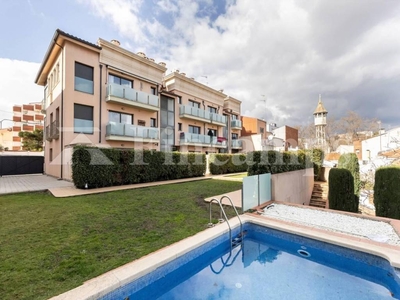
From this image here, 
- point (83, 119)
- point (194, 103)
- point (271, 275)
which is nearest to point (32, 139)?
point (83, 119)

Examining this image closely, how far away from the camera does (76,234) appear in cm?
466

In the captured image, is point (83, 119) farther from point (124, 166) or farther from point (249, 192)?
point (249, 192)

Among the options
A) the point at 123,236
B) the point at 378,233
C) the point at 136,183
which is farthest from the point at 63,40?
the point at 378,233

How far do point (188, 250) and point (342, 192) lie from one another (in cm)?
933

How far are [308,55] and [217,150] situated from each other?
646 inches

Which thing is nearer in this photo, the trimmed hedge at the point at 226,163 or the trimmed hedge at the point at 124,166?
the trimmed hedge at the point at 124,166

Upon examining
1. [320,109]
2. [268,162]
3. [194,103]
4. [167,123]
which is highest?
[320,109]

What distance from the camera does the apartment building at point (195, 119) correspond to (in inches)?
890

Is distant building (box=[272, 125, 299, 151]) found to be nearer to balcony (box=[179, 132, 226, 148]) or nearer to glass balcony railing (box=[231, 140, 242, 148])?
glass balcony railing (box=[231, 140, 242, 148])

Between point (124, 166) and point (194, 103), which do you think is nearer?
point (124, 166)

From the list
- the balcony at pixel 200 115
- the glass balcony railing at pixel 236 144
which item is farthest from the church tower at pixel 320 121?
the balcony at pixel 200 115

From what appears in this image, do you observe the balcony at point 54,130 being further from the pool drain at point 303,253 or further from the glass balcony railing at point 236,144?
the glass balcony railing at point 236,144

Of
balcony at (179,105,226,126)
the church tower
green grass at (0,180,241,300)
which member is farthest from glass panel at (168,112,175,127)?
the church tower

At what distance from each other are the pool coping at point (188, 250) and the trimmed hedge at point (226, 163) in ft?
42.7
